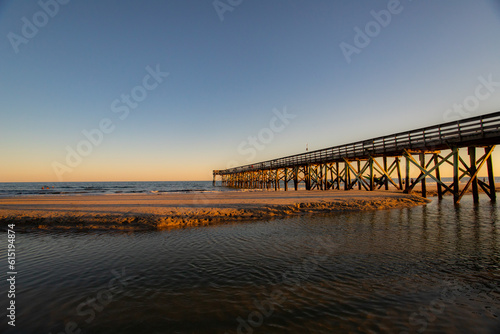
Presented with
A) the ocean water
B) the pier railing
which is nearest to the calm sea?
the ocean water

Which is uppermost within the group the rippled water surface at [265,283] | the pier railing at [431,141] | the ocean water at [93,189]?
the pier railing at [431,141]

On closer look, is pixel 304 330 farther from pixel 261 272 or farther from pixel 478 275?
pixel 478 275

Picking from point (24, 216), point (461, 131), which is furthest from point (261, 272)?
point (461, 131)

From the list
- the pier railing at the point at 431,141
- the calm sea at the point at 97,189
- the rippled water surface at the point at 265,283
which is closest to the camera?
the rippled water surface at the point at 265,283

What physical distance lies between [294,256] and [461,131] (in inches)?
636

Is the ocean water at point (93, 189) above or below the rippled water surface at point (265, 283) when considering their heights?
above

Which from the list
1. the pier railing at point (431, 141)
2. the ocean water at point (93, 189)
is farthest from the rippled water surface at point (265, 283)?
the ocean water at point (93, 189)

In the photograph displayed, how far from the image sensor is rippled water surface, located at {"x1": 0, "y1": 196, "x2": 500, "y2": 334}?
3.12 meters

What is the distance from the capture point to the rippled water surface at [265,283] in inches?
123

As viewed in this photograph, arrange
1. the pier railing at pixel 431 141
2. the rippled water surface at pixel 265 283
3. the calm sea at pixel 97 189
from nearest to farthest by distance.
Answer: the rippled water surface at pixel 265 283 → the pier railing at pixel 431 141 → the calm sea at pixel 97 189

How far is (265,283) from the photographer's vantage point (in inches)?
169

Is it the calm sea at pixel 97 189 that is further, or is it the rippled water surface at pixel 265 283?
the calm sea at pixel 97 189

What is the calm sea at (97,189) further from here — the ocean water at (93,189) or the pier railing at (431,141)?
the pier railing at (431,141)

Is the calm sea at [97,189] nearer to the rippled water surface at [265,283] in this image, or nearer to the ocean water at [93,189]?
the ocean water at [93,189]
